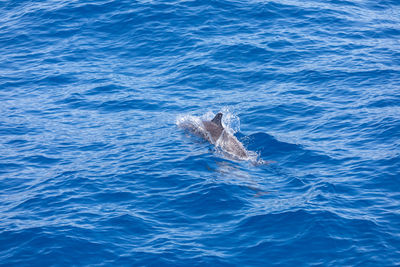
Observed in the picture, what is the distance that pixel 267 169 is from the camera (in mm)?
17438

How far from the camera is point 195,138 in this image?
66.5ft

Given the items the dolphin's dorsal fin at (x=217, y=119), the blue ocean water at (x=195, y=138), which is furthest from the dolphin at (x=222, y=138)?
the blue ocean water at (x=195, y=138)

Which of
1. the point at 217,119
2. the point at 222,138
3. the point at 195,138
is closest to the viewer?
the point at 222,138

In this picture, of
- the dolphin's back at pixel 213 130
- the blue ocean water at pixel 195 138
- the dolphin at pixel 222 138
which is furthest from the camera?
the dolphin's back at pixel 213 130

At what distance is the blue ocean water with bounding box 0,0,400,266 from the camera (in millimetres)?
13672

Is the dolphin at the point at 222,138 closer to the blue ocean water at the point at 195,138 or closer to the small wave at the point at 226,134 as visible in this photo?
the small wave at the point at 226,134

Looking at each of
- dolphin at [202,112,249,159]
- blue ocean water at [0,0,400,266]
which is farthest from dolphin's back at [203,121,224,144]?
blue ocean water at [0,0,400,266]

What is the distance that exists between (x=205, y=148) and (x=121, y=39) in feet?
40.4

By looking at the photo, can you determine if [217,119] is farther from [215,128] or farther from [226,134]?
[226,134]

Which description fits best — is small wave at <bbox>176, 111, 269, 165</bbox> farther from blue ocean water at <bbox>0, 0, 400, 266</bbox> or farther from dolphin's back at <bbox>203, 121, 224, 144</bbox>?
blue ocean water at <bbox>0, 0, 400, 266</bbox>

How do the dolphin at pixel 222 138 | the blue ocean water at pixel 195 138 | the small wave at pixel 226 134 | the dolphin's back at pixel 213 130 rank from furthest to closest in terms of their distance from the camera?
the dolphin's back at pixel 213 130
the dolphin at pixel 222 138
the small wave at pixel 226 134
the blue ocean water at pixel 195 138

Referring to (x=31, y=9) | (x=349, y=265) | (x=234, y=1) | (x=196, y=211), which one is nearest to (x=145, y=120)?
(x=196, y=211)

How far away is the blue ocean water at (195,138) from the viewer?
44.9 feet

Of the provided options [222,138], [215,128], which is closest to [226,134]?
[222,138]
